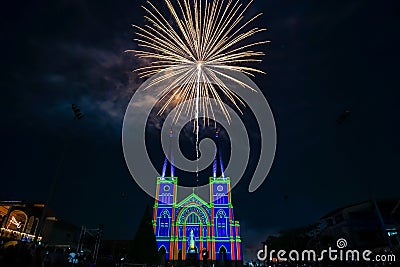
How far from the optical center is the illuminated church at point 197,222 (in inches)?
2630

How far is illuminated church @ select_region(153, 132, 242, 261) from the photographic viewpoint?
219ft

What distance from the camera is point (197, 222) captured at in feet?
236

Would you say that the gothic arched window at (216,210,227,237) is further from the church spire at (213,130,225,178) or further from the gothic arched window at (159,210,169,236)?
the gothic arched window at (159,210,169,236)

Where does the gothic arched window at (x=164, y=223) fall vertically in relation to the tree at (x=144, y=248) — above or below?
above

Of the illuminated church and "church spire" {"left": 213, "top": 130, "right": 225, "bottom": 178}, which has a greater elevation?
"church spire" {"left": 213, "top": 130, "right": 225, "bottom": 178}

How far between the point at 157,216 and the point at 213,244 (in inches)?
659

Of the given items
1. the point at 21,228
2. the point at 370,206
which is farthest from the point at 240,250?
the point at 21,228

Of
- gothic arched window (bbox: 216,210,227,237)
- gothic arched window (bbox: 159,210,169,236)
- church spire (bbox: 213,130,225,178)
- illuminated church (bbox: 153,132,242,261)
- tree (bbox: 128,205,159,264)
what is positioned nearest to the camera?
tree (bbox: 128,205,159,264)

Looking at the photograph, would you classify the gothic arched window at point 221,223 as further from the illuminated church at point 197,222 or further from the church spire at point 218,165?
the church spire at point 218,165

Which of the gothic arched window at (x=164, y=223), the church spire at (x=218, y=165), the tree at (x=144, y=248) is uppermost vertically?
the church spire at (x=218, y=165)

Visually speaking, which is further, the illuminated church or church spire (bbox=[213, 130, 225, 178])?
church spire (bbox=[213, 130, 225, 178])

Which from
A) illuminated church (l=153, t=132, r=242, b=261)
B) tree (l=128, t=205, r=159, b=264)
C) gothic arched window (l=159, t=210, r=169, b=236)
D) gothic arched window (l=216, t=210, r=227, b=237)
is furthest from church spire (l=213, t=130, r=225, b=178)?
tree (l=128, t=205, r=159, b=264)

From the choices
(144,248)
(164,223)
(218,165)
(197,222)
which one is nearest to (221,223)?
(197,222)

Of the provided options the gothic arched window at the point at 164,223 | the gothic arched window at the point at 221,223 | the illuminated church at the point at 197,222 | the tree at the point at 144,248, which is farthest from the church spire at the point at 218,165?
the tree at the point at 144,248
